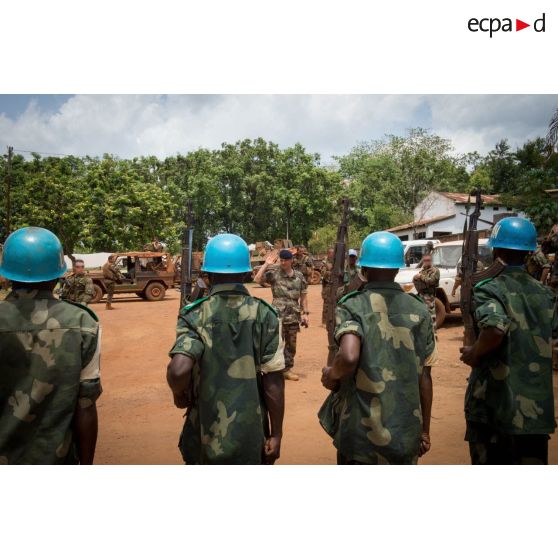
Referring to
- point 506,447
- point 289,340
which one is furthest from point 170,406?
point 506,447

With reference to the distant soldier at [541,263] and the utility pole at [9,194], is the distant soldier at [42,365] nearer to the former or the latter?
the utility pole at [9,194]

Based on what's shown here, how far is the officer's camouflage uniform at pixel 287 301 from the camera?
24.5 feet

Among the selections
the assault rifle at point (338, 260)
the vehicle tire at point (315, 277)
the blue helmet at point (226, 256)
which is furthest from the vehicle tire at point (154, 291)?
the blue helmet at point (226, 256)

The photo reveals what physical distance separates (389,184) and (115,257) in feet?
41.6

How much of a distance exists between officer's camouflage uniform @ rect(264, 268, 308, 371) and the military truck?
38.8 feet

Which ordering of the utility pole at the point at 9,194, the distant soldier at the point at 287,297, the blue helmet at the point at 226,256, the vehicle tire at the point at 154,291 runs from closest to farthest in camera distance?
the blue helmet at the point at 226,256, the utility pole at the point at 9,194, the distant soldier at the point at 287,297, the vehicle tire at the point at 154,291

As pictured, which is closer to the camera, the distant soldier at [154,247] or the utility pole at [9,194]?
the utility pole at [9,194]

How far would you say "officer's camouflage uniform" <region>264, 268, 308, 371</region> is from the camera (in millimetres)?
7473

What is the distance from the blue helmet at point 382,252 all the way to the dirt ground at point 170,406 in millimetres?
2522

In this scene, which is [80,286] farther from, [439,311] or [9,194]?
[439,311]

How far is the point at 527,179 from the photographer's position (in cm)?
1034

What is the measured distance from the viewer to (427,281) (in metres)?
10.4

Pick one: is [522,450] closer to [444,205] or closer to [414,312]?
[414,312]

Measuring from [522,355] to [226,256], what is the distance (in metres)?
1.62
